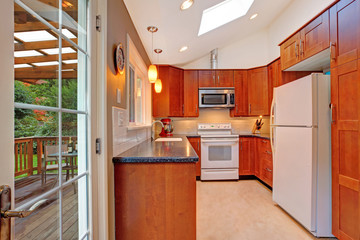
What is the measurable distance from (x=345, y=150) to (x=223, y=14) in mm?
2476

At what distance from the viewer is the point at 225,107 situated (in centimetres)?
392

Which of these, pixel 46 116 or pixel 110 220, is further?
pixel 110 220

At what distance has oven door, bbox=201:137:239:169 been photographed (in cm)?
357

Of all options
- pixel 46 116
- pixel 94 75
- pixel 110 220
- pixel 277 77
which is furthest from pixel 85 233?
pixel 277 77

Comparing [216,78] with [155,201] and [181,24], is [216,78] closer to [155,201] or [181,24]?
[181,24]

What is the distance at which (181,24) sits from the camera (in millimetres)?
2182

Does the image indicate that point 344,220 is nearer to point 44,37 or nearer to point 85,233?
point 85,233

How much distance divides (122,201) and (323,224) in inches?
77.8

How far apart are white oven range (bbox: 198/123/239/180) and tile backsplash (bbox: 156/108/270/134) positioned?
648mm

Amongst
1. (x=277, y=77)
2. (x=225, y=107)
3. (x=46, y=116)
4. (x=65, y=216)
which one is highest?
(x=277, y=77)

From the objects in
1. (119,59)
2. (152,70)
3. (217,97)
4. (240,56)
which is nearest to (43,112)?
(119,59)

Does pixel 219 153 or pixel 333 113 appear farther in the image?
pixel 219 153

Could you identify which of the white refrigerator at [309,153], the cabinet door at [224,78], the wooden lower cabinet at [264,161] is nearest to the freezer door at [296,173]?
the white refrigerator at [309,153]

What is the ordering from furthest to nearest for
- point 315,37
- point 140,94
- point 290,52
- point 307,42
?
point 140,94 < point 290,52 < point 307,42 < point 315,37
